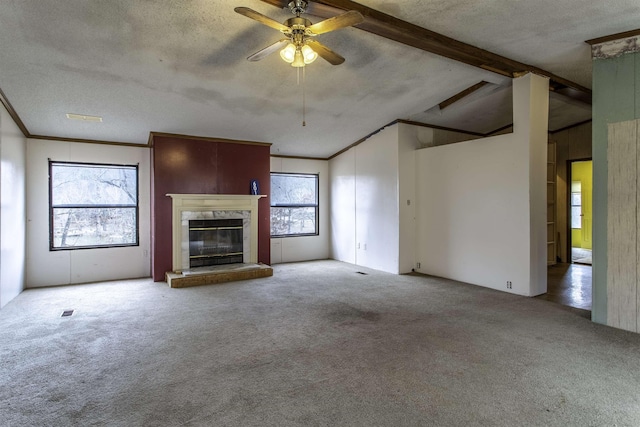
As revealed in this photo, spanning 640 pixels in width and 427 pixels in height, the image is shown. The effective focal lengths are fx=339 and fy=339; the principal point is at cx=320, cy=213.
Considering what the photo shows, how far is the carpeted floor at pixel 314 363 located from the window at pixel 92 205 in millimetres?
1420

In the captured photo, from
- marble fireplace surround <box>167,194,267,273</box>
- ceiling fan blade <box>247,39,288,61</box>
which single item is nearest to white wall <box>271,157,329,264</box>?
marble fireplace surround <box>167,194,267,273</box>

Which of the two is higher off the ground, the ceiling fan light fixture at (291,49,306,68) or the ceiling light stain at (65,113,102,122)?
the ceiling light stain at (65,113,102,122)

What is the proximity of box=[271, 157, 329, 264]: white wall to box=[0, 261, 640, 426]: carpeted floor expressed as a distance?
9.71 feet

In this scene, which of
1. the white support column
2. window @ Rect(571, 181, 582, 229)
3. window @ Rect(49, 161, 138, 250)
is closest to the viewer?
the white support column

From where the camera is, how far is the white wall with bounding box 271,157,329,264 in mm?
7574

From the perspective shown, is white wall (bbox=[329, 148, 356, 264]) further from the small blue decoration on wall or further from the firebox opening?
the firebox opening

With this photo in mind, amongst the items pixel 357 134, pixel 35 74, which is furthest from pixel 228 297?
pixel 357 134

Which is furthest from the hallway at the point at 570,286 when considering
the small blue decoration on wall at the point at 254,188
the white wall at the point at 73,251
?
the white wall at the point at 73,251

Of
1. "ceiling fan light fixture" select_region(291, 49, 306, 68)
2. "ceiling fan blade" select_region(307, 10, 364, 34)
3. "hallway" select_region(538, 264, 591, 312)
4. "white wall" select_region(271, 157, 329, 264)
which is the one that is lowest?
"hallway" select_region(538, 264, 591, 312)

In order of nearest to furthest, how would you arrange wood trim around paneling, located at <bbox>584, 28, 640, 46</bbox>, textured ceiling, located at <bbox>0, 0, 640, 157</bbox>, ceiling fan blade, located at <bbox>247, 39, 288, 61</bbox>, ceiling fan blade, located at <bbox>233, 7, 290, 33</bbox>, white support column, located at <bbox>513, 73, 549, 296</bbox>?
ceiling fan blade, located at <bbox>233, 7, 290, 33</bbox>
ceiling fan blade, located at <bbox>247, 39, 288, 61</bbox>
textured ceiling, located at <bbox>0, 0, 640, 157</bbox>
wood trim around paneling, located at <bbox>584, 28, 640, 46</bbox>
white support column, located at <bbox>513, 73, 549, 296</bbox>

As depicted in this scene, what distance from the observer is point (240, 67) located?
4.07 m

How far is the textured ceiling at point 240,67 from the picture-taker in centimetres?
312

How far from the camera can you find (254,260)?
6496mm

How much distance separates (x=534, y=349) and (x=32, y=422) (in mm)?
3737
